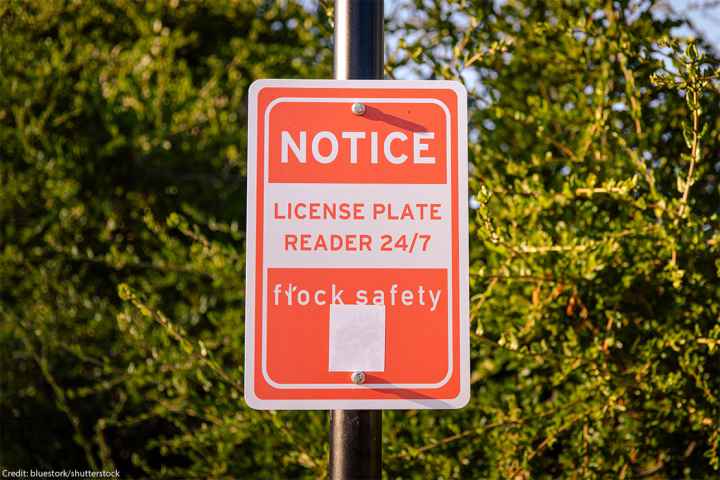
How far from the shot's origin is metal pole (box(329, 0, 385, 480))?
54.2 inches

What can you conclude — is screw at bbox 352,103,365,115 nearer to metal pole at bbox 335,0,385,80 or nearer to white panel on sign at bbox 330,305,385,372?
metal pole at bbox 335,0,385,80

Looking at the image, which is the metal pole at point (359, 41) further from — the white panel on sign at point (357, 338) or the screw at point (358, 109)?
the white panel on sign at point (357, 338)

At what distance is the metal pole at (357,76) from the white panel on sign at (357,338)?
99 millimetres

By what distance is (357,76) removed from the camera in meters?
1.43

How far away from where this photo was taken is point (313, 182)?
4.58ft

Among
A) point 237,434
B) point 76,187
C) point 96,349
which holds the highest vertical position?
point 76,187

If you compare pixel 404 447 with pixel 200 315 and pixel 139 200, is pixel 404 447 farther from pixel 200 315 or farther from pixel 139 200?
pixel 139 200

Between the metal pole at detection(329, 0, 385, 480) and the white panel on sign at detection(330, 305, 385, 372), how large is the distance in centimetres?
10

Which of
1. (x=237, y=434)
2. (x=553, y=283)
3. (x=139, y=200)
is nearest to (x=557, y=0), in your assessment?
(x=553, y=283)

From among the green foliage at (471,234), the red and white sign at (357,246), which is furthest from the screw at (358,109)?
the green foliage at (471,234)

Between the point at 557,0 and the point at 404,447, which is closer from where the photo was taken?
the point at 404,447

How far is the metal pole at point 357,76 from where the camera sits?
4.52 ft

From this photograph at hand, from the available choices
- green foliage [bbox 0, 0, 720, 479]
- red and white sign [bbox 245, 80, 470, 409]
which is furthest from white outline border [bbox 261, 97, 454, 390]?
green foliage [bbox 0, 0, 720, 479]

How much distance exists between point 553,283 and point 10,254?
236 centimetres
